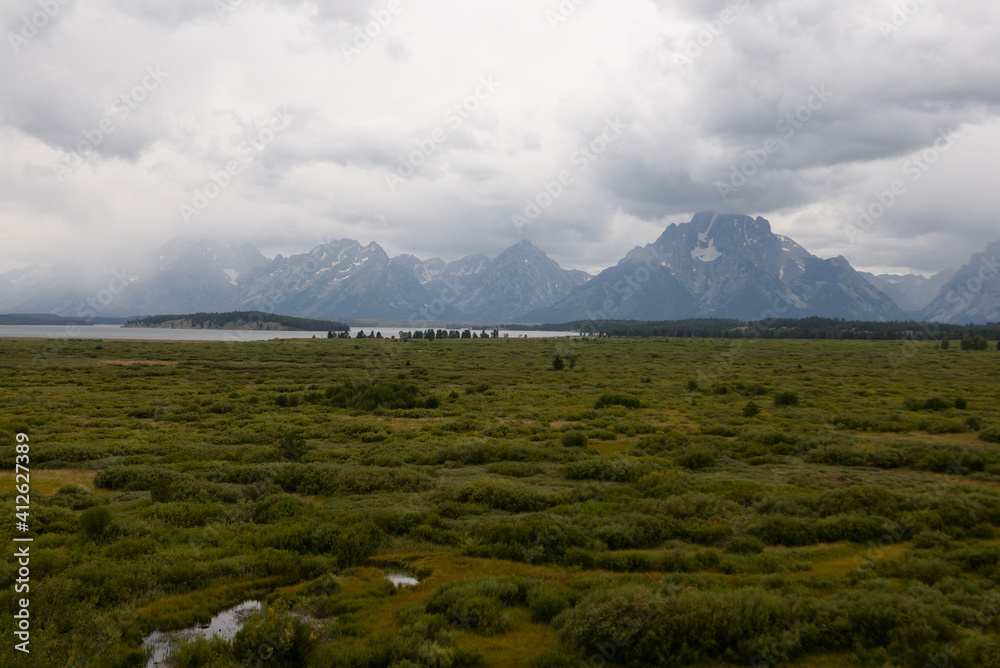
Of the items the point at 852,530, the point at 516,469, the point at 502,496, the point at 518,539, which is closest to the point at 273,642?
the point at 518,539

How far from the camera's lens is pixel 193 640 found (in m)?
8.91

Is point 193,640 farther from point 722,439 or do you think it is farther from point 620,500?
point 722,439

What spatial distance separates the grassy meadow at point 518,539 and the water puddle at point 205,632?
0.67 feet

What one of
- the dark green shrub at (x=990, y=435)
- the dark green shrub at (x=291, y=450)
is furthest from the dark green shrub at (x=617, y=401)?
the dark green shrub at (x=291, y=450)

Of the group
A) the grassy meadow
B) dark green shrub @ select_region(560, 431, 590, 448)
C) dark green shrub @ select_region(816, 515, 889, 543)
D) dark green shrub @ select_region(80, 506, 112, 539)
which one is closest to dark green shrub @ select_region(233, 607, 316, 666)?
the grassy meadow

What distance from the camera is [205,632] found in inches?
364

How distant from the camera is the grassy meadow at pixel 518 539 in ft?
27.1

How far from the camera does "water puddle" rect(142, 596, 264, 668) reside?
8508 millimetres

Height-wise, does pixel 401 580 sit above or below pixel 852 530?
below

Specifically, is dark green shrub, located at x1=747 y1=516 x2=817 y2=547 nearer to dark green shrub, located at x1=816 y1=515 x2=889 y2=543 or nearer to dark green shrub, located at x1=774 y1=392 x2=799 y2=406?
dark green shrub, located at x1=816 y1=515 x2=889 y2=543

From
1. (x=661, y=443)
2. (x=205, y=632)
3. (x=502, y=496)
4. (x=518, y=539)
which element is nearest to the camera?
(x=205, y=632)

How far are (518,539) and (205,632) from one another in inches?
274

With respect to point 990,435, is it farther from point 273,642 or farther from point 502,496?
point 273,642

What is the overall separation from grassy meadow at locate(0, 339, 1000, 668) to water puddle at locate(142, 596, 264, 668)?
0.67 feet
